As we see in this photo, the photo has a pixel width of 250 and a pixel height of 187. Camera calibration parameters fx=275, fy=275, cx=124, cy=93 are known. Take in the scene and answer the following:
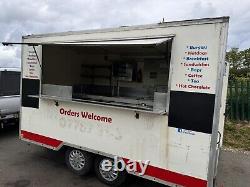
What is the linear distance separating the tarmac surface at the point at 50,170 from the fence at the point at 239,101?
11.8ft

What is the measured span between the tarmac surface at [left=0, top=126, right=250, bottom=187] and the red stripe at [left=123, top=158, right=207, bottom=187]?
0.95 metres

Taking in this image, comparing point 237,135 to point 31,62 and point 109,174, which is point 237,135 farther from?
point 31,62

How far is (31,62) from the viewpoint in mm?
5707

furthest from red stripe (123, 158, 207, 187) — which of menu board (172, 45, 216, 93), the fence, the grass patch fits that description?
the fence

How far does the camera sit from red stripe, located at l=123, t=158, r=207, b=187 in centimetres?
394

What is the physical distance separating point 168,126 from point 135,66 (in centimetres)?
286

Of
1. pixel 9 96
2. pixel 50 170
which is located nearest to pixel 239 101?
pixel 50 170

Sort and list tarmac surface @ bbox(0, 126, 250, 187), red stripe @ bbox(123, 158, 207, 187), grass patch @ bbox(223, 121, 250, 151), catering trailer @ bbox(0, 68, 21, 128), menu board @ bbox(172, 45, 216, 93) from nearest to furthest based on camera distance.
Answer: menu board @ bbox(172, 45, 216, 93), red stripe @ bbox(123, 158, 207, 187), tarmac surface @ bbox(0, 126, 250, 187), catering trailer @ bbox(0, 68, 21, 128), grass patch @ bbox(223, 121, 250, 151)

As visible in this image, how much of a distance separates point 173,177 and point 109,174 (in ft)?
4.28

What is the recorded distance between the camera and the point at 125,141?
4527 mm

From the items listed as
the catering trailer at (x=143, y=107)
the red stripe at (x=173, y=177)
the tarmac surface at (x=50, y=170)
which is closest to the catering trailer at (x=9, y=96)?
the tarmac surface at (x=50, y=170)

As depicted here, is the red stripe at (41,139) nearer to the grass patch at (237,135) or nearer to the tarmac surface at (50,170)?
the tarmac surface at (50,170)

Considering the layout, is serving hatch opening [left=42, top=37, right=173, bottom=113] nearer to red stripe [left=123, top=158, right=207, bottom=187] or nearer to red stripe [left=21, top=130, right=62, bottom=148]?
red stripe [left=21, top=130, right=62, bottom=148]

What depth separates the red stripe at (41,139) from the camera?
5.45m
